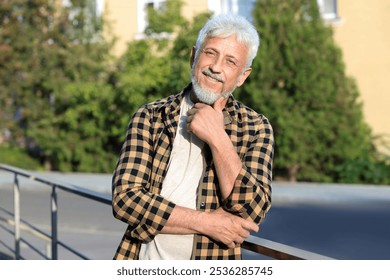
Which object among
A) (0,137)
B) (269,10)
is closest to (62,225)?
(269,10)

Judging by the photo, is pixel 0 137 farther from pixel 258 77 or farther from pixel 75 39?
pixel 258 77

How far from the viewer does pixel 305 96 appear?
15.4 m

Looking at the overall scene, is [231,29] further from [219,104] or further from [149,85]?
[149,85]

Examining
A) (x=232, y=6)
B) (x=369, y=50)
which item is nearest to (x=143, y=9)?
(x=232, y=6)

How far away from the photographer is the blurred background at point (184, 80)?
1538cm

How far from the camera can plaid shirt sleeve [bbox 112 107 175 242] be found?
2.31 m

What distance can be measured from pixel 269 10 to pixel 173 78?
2.34m

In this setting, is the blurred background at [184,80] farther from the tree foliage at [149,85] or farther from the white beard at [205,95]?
the white beard at [205,95]

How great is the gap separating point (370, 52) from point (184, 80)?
150 inches

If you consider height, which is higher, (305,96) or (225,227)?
(225,227)

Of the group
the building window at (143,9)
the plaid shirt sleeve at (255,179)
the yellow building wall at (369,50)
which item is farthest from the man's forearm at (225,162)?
the building window at (143,9)

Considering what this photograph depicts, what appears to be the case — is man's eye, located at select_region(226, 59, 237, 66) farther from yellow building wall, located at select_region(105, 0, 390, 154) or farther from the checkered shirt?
yellow building wall, located at select_region(105, 0, 390, 154)

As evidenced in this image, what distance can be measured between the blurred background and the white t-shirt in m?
8.92
